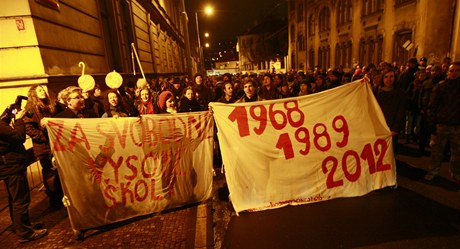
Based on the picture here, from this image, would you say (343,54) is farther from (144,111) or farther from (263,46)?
(263,46)

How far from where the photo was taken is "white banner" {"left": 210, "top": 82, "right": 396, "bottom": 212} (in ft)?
12.0

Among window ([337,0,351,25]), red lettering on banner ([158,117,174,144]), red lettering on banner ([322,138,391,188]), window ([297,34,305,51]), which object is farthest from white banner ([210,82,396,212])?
window ([297,34,305,51])

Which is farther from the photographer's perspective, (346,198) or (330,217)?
(346,198)

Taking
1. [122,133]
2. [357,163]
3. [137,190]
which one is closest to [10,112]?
[122,133]

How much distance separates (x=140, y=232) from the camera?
140 inches

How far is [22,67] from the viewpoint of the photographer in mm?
5891

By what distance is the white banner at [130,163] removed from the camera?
11.3 ft

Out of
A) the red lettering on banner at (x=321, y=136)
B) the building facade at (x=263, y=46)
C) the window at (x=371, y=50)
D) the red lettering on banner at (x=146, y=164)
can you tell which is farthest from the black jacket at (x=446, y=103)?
the building facade at (x=263, y=46)

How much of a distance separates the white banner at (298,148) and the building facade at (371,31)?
11086 millimetres

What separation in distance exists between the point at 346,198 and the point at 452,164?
1831 mm

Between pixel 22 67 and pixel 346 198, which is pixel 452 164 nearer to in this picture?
pixel 346 198

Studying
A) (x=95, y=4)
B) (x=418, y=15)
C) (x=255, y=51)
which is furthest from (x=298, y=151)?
(x=255, y=51)

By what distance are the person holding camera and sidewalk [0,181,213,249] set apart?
0.25 m

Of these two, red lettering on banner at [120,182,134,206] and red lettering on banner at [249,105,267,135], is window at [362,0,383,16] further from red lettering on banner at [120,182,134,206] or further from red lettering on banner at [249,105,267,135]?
red lettering on banner at [120,182,134,206]
